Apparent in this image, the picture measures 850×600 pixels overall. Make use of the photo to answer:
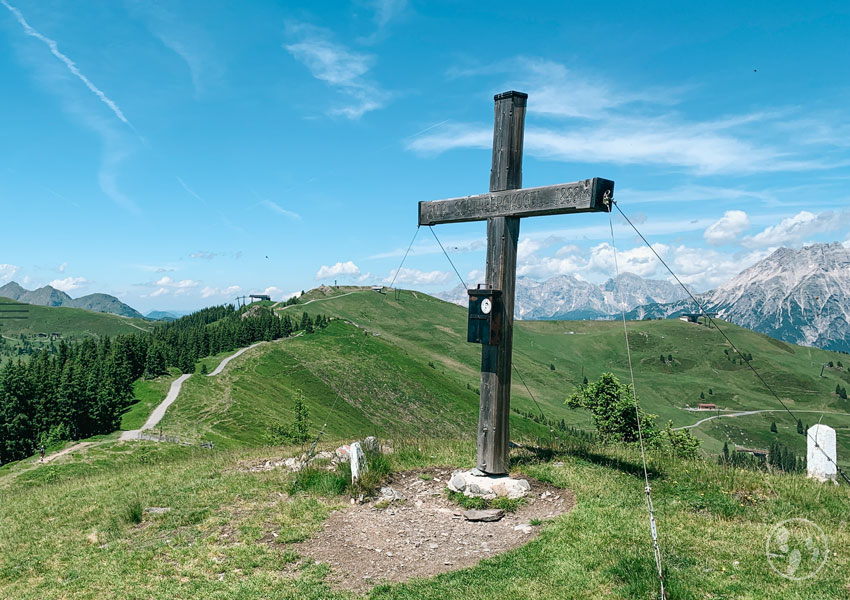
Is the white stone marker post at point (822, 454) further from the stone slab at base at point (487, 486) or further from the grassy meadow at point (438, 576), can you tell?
the stone slab at base at point (487, 486)

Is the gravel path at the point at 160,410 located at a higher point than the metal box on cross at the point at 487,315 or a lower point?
lower

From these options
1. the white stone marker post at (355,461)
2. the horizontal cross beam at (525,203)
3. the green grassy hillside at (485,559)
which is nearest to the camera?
the green grassy hillside at (485,559)

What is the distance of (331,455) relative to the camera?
14.9 meters

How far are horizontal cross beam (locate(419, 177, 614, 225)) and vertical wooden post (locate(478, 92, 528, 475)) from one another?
11.1 inches

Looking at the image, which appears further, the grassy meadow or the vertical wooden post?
the vertical wooden post

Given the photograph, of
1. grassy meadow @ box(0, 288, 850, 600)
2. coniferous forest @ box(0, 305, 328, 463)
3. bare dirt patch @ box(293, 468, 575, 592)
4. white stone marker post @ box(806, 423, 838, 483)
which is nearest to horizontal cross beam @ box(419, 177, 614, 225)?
grassy meadow @ box(0, 288, 850, 600)

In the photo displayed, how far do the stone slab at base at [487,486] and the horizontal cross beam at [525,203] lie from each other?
575 cm

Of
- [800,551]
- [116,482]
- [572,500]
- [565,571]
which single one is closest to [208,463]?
[116,482]

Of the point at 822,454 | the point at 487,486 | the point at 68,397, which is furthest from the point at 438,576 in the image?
the point at 68,397

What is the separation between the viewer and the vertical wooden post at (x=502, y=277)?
37.5 ft

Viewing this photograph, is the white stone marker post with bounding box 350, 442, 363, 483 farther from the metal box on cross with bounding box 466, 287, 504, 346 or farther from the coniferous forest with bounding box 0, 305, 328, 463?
the coniferous forest with bounding box 0, 305, 328, 463

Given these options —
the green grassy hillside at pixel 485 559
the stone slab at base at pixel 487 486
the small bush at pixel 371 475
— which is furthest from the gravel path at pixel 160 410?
the stone slab at base at pixel 487 486

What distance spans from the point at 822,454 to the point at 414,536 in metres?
8.20

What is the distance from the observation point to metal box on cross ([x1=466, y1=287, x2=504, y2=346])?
11.2m
